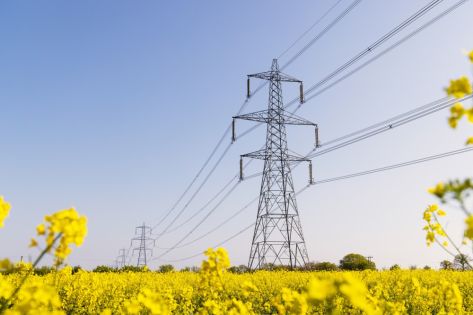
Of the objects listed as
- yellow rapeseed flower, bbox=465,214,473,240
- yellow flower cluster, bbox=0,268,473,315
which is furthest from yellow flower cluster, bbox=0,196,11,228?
yellow rapeseed flower, bbox=465,214,473,240

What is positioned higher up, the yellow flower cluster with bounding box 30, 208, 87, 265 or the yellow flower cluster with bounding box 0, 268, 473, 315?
the yellow flower cluster with bounding box 30, 208, 87, 265

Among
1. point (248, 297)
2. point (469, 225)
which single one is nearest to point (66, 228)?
point (469, 225)

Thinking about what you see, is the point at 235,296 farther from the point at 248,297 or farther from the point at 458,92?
the point at 458,92

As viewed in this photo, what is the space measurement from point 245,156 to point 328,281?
20200 mm

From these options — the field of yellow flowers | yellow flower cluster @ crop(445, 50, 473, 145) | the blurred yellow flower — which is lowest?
the field of yellow flowers

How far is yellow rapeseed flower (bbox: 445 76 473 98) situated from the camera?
6.44ft

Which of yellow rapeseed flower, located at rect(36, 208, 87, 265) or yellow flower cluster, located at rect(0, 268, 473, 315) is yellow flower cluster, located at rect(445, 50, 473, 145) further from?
yellow rapeseed flower, located at rect(36, 208, 87, 265)

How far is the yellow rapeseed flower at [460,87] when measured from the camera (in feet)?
6.44

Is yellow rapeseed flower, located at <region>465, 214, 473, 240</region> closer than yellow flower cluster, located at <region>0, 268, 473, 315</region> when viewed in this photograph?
Yes

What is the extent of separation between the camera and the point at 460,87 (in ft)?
6.52

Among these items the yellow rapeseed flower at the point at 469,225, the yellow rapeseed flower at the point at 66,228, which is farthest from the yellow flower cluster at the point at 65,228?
the yellow rapeseed flower at the point at 469,225

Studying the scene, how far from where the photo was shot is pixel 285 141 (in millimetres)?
21688

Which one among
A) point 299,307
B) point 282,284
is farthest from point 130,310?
point 282,284

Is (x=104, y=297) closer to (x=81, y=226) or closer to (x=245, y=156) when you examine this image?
(x=81, y=226)
